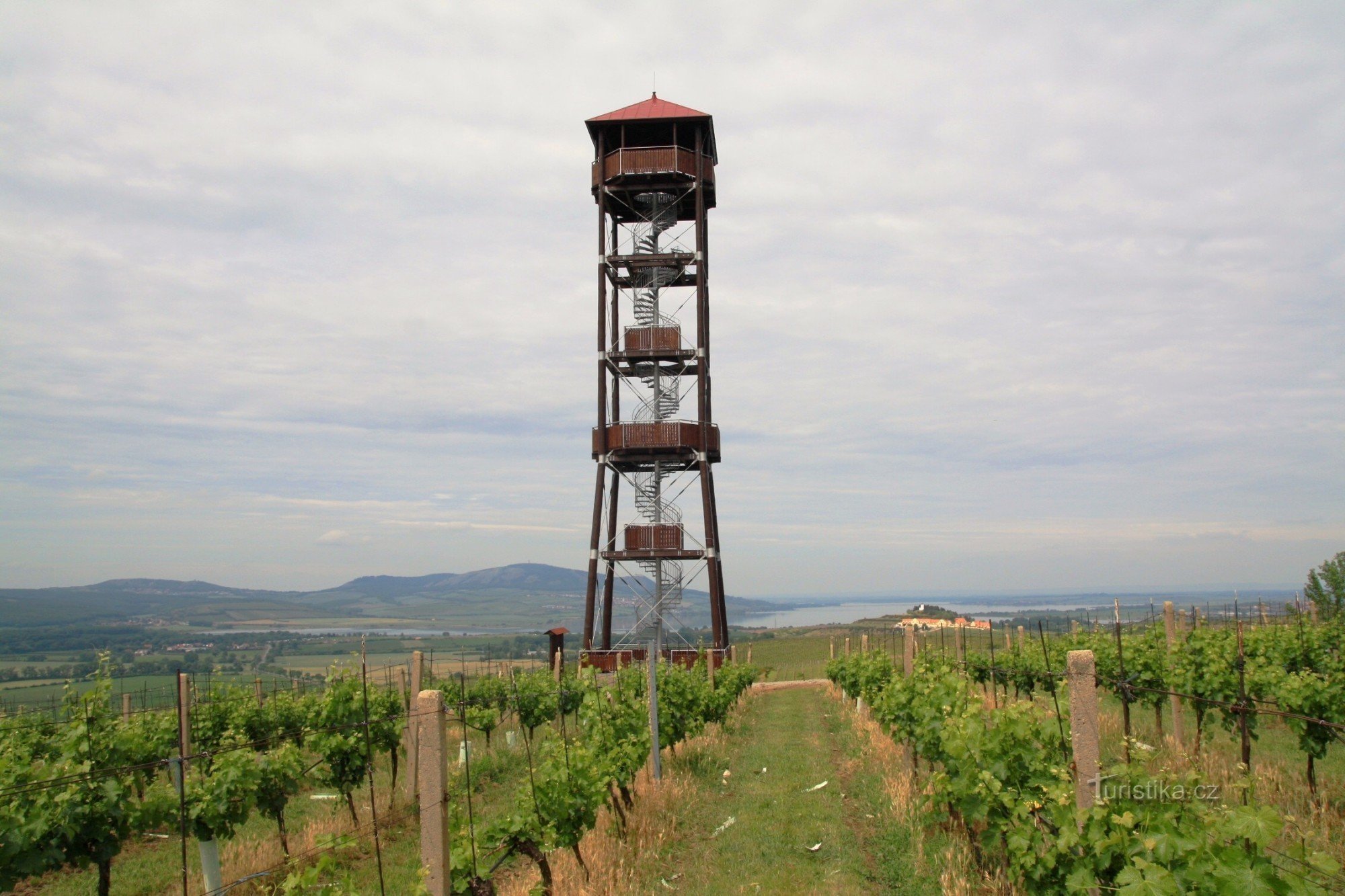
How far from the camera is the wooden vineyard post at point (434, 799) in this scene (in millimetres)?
6320

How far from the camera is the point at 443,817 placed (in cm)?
641

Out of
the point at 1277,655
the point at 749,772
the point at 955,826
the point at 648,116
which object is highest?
the point at 648,116

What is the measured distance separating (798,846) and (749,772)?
549cm

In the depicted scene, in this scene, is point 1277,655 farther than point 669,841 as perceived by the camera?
Yes

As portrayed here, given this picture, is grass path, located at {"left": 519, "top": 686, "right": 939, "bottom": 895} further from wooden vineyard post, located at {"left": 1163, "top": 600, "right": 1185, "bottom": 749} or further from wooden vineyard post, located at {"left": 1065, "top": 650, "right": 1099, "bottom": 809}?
wooden vineyard post, located at {"left": 1163, "top": 600, "right": 1185, "bottom": 749}

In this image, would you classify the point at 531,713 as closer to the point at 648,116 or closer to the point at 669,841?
the point at 669,841

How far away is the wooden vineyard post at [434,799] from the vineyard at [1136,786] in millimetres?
4289

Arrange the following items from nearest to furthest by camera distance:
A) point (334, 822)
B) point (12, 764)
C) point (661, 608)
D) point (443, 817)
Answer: point (443, 817) < point (12, 764) < point (334, 822) < point (661, 608)

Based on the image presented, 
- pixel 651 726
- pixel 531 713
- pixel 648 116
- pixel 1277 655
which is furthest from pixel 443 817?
pixel 648 116

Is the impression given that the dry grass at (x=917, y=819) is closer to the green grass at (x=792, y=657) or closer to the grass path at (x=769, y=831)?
the grass path at (x=769, y=831)

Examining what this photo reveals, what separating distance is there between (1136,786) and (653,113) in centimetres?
3123

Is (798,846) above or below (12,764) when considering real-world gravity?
below

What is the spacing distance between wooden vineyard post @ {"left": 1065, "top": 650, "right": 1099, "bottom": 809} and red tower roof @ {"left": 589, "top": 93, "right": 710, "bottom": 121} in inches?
1162

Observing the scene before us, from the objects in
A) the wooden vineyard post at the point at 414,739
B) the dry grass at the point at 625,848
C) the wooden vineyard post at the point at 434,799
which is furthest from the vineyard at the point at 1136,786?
the wooden vineyard post at the point at 414,739
